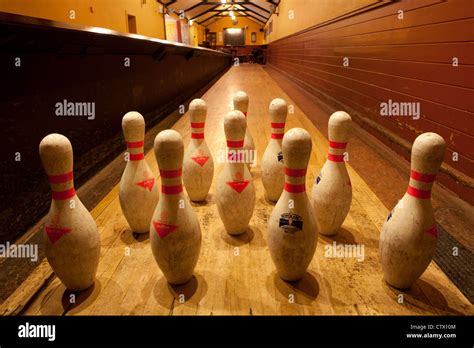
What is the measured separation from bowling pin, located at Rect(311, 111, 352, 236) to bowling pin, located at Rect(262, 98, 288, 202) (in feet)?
0.87

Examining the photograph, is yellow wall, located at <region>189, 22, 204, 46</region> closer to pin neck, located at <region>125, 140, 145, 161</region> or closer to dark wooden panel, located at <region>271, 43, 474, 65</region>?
dark wooden panel, located at <region>271, 43, 474, 65</region>

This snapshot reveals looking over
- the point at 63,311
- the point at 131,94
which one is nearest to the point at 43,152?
the point at 63,311

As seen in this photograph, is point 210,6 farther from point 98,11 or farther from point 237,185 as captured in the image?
point 237,185

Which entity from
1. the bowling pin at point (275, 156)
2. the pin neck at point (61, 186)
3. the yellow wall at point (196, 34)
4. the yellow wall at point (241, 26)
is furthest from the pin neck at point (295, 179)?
the yellow wall at point (241, 26)

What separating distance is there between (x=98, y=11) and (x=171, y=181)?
8.12m

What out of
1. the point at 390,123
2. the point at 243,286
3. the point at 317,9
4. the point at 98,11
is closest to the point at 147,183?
the point at 243,286

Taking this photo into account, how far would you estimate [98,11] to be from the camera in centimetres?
777

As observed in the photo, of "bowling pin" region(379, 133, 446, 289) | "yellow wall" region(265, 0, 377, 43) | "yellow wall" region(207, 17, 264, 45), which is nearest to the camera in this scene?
"bowling pin" region(379, 133, 446, 289)

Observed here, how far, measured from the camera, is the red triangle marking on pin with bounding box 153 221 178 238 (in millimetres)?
1041

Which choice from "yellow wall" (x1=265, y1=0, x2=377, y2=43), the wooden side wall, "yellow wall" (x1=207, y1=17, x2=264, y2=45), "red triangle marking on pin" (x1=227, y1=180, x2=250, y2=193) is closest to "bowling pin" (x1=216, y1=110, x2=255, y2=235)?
"red triangle marking on pin" (x1=227, y1=180, x2=250, y2=193)

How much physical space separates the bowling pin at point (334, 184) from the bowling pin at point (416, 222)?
27cm

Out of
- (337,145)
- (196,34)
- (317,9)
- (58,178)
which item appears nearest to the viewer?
(58,178)

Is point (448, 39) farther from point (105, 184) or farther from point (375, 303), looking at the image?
point (105, 184)

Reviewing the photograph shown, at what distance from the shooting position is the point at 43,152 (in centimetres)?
97
